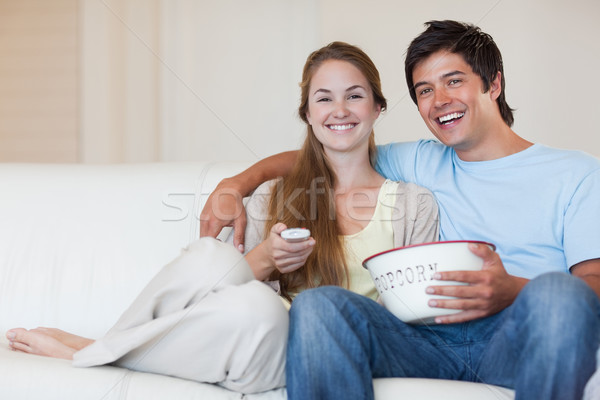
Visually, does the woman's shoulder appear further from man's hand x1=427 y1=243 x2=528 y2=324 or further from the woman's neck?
man's hand x1=427 y1=243 x2=528 y2=324

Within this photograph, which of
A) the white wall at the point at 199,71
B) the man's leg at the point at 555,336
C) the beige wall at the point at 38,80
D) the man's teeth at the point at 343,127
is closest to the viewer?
the man's leg at the point at 555,336

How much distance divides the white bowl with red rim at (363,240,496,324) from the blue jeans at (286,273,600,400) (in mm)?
48

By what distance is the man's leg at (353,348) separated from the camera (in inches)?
39.0

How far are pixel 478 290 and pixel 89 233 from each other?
1.13 meters

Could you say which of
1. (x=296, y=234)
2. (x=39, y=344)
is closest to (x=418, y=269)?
(x=296, y=234)

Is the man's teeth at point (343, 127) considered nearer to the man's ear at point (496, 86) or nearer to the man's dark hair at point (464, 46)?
the man's dark hair at point (464, 46)

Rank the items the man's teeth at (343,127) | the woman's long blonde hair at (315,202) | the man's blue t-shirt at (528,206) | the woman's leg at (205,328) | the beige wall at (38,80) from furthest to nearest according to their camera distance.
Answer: the beige wall at (38,80)
the man's teeth at (343,127)
the woman's long blonde hair at (315,202)
the man's blue t-shirt at (528,206)
the woman's leg at (205,328)

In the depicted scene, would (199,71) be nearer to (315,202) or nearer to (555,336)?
(315,202)

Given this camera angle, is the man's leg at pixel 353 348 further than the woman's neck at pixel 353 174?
No

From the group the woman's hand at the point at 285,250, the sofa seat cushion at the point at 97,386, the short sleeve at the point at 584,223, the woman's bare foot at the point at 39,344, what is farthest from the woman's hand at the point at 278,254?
the short sleeve at the point at 584,223

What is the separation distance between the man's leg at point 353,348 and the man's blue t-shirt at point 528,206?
0.30 metres

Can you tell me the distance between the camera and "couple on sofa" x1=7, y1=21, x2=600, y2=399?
99 centimetres

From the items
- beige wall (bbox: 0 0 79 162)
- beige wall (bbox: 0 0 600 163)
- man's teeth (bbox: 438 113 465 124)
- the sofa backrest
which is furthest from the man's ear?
beige wall (bbox: 0 0 79 162)

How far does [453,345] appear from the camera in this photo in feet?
3.92
